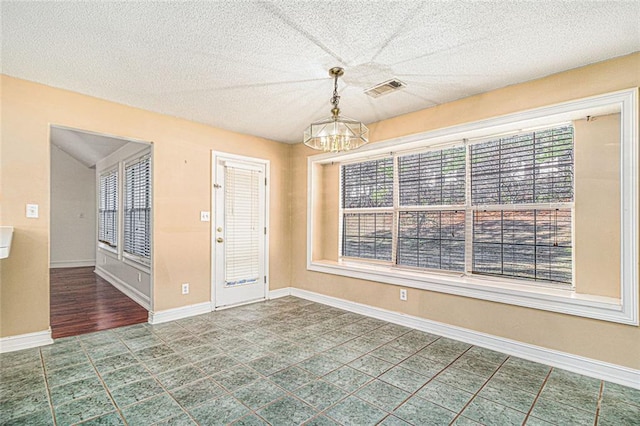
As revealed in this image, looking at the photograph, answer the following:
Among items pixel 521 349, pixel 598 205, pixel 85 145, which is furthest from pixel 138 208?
pixel 598 205

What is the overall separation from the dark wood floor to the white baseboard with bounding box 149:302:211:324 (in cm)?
24

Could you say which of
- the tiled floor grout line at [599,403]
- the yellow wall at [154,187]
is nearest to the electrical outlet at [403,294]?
the tiled floor grout line at [599,403]

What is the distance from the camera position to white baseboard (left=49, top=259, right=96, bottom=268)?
25.3 ft

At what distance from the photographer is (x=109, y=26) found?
2.09 m

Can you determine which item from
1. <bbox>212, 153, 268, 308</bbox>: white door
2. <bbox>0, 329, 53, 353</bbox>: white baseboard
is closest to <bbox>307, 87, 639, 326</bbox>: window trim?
<bbox>212, 153, 268, 308</bbox>: white door

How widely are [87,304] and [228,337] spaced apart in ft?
8.75

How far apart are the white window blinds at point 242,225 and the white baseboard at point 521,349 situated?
1678mm

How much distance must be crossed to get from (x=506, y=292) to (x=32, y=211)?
14.8 feet

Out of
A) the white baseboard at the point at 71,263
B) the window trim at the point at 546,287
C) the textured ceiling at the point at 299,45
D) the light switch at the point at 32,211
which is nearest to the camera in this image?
the textured ceiling at the point at 299,45

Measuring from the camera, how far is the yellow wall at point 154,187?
2881 mm

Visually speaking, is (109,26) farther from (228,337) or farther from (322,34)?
(228,337)

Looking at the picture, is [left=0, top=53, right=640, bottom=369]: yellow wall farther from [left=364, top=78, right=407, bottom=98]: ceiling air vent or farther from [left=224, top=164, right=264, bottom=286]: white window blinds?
[left=364, top=78, right=407, bottom=98]: ceiling air vent

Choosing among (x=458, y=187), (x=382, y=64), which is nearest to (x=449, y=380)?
(x=458, y=187)

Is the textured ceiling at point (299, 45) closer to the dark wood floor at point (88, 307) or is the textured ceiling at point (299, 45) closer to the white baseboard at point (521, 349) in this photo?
the white baseboard at point (521, 349)
